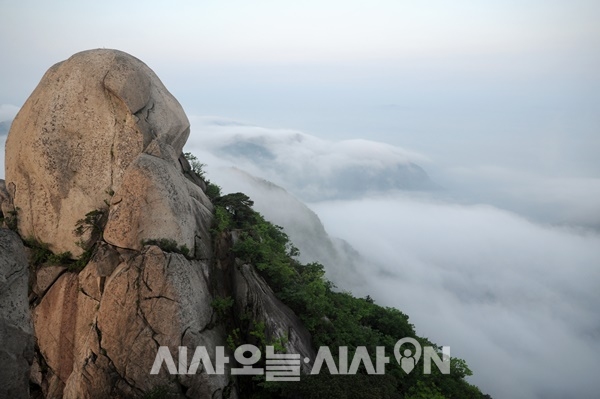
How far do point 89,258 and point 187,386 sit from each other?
6878mm

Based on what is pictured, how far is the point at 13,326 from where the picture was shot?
11188 millimetres

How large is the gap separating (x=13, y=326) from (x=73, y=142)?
1000cm

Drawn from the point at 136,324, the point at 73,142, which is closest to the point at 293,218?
the point at 73,142

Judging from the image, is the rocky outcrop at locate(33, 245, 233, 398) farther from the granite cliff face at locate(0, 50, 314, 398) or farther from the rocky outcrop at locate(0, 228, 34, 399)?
the rocky outcrop at locate(0, 228, 34, 399)

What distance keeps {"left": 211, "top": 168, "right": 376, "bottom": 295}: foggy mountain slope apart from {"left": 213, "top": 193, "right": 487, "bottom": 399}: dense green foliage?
57405mm

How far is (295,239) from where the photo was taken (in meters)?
85.9

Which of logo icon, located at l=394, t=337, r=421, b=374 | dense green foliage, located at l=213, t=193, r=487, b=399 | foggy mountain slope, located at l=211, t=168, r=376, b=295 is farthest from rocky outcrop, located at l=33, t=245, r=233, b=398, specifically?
foggy mountain slope, located at l=211, t=168, r=376, b=295

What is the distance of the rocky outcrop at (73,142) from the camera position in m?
18.7

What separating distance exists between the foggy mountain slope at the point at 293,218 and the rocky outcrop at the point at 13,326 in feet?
224

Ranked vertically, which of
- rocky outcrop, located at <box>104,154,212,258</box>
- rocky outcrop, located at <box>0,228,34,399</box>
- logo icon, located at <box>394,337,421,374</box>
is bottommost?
logo icon, located at <box>394,337,421,374</box>

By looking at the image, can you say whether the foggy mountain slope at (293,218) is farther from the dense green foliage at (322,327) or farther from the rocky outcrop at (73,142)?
the rocky outcrop at (73,142)

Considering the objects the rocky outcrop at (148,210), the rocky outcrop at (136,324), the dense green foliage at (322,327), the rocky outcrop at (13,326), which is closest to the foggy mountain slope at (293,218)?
the dense green foliage at (322,327)

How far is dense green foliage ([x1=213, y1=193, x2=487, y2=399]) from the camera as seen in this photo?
14805mm

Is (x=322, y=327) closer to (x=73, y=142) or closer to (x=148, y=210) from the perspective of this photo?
(x=148, y=210)
